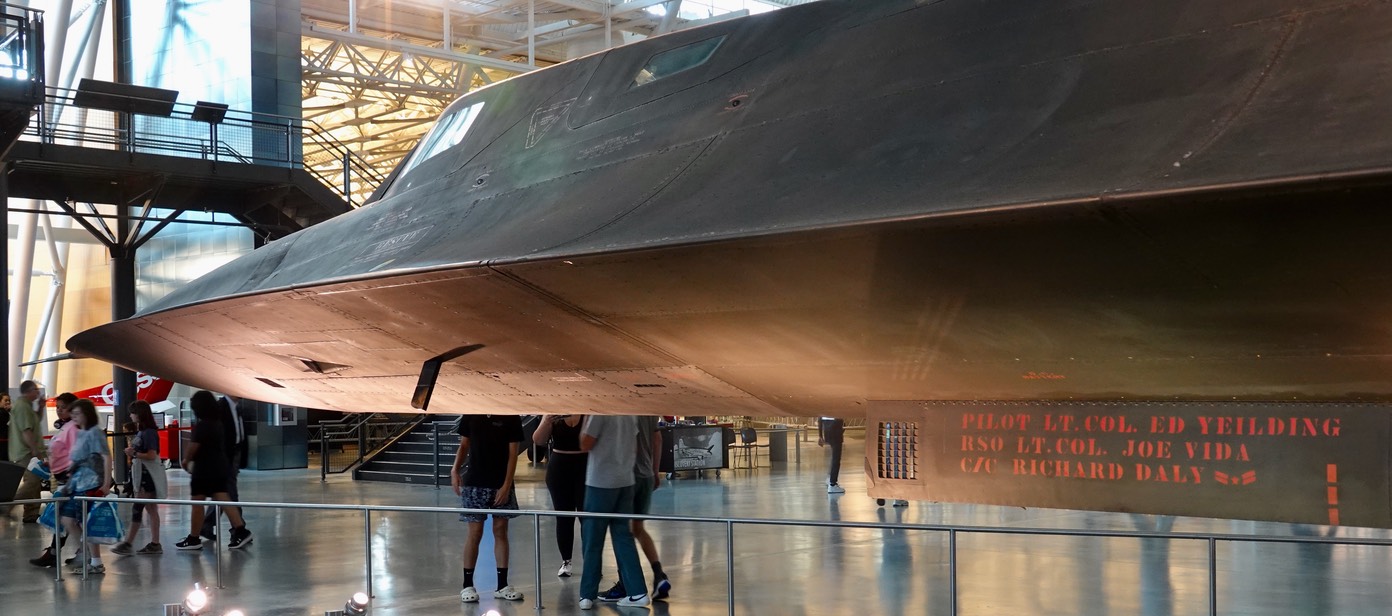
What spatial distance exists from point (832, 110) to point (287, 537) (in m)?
→ 8.87

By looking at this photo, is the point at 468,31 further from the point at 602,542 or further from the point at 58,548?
the point at 602,542

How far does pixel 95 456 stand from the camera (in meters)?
10.9

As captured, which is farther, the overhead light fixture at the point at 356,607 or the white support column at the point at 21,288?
the white support column at the point at 21,288

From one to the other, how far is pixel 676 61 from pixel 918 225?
219 centimetres

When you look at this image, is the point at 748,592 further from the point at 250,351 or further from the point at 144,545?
the point at 144,545

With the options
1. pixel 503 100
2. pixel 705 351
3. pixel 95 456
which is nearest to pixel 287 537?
pixel 95 456

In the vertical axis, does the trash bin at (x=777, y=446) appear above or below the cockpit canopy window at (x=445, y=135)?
below

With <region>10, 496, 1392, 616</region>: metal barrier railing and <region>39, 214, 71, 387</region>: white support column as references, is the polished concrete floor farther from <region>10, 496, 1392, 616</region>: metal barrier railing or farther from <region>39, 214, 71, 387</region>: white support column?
<region>39, 214, 71, 387</region>: white support column

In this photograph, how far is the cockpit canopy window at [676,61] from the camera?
15.7 feet

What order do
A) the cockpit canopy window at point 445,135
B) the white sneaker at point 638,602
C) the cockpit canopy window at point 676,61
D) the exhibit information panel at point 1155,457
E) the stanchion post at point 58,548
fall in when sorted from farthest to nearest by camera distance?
the stanchion post at point 58,548, the white sneaker at point 638,602, the cockpit canopy window at point 445,135, the cockpit canopy window at point 676,61, the exhibit information panel at point 1155,457

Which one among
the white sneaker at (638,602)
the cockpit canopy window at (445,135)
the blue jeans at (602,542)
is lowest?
the white sneaker at (638,602)

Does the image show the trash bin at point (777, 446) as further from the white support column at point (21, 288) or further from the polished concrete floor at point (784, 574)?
the white support column at point (21, 288)

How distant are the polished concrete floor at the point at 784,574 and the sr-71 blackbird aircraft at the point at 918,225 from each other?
3480 mm

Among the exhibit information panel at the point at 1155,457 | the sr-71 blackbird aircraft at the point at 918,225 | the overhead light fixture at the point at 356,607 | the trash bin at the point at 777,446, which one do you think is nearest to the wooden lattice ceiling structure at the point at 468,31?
the trash bin at the point at 777,446
